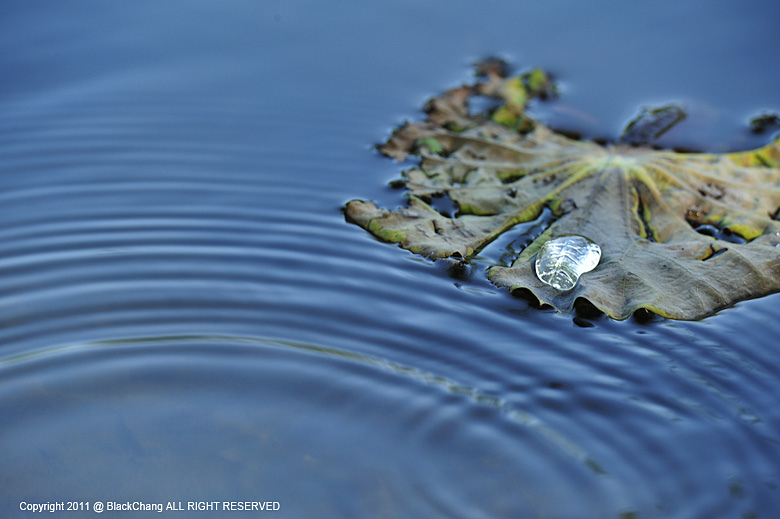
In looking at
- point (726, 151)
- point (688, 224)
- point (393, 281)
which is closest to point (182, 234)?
point (393, 281)

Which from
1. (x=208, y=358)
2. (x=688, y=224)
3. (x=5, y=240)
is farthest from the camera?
(x=688, y=224)

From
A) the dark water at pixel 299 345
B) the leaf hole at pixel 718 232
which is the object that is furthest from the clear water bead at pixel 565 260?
the leaf hole at pixel 718 232

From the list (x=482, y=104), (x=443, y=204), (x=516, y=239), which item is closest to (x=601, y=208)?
(x=516, y=239)

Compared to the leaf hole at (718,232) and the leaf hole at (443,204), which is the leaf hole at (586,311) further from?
the leaf hole at (718,232)

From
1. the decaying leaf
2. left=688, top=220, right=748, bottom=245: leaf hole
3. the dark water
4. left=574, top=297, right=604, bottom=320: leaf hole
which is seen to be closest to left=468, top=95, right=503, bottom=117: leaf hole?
the decaying leaf

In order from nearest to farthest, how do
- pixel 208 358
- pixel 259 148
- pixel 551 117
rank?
pixel 208 358 < pixel 259 148 < pixel 551 117

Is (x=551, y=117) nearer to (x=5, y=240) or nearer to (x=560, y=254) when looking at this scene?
(x=560, y=254)
